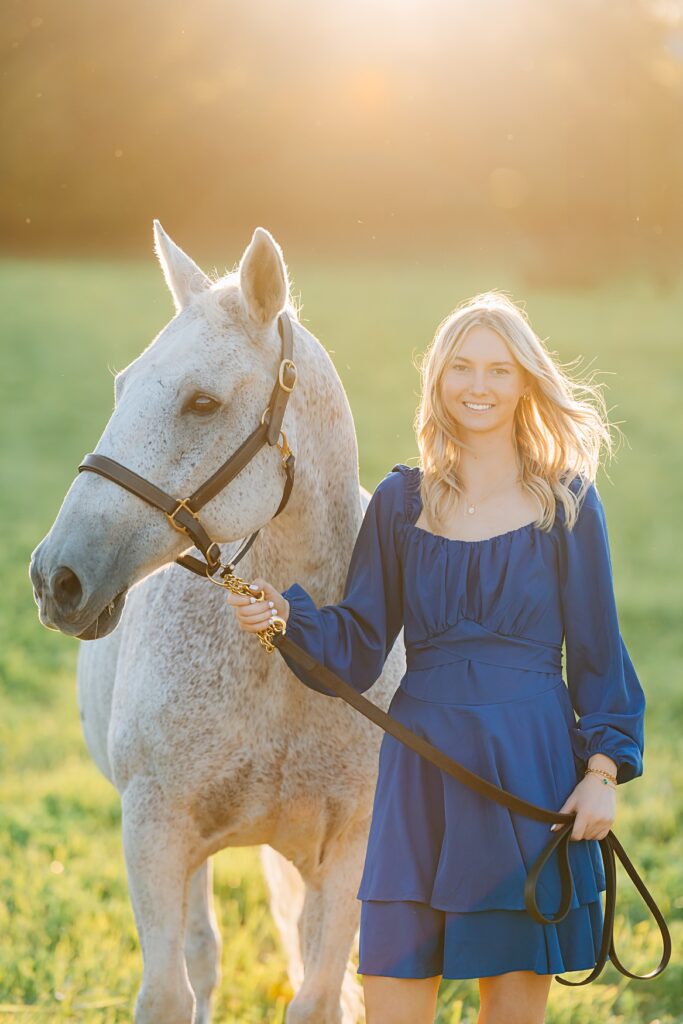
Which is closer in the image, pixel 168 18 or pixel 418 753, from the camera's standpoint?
pixel 418 753

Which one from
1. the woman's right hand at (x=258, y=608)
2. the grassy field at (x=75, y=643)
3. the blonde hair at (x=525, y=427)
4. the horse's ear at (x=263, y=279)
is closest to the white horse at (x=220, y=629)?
the horse's ear at (x=263, y=279)

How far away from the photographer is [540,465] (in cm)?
281

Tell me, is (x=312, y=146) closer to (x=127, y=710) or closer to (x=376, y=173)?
(x=376, y=173)

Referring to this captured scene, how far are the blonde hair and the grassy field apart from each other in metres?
2.06

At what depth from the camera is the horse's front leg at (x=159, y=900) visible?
296 cm

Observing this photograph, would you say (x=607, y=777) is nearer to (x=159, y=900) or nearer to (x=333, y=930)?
(x=333, y=930)

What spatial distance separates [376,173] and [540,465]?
17.0 metres

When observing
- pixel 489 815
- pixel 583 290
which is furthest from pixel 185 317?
pixel 583 290

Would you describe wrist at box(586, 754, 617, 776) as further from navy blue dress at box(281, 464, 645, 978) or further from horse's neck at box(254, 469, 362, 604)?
horse's neck at box(254, 469, 362, 604)

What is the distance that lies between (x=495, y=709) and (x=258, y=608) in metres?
0.59

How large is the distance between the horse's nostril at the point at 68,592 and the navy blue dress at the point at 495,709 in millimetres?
519

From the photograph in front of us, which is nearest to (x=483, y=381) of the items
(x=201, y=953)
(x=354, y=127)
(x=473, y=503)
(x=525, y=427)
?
(x=525, y=427)

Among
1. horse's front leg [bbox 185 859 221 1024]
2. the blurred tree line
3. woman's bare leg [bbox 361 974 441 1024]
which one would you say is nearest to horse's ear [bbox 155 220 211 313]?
woman's bare leg [bbox 361 974 441 1024]

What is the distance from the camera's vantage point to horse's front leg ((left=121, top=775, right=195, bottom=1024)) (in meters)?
2.96
